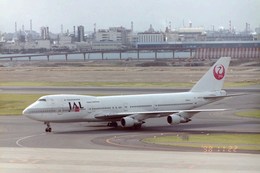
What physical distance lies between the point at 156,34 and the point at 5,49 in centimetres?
339

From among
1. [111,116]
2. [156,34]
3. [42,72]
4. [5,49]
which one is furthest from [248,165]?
[42,72]

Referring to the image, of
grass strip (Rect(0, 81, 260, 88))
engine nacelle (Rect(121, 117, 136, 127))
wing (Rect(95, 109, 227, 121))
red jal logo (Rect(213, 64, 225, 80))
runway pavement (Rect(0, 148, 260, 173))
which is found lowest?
engine nacelle (Rect(121, 117, 136, 127))

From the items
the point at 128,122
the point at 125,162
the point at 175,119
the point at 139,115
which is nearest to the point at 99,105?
the point at 128,122

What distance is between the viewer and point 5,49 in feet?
45.4

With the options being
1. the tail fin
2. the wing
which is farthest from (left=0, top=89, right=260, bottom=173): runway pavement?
the tail fin

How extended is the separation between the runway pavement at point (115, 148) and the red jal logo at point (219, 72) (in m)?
0.83

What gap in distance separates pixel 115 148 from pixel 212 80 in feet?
18.5

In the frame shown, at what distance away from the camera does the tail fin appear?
15680mm

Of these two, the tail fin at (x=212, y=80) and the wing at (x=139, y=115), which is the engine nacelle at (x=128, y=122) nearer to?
the wing at (x=139, y=115)

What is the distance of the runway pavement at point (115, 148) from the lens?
28.0ft

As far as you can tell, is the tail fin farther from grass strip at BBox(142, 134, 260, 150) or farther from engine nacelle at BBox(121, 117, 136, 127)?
grass strip at BBox(142, 134, 260, 150)

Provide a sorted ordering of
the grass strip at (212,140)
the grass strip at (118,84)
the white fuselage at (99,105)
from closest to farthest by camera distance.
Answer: the grass strip at (212,140) → the white fuselage at (99,105) → the grass strip at (118,84)

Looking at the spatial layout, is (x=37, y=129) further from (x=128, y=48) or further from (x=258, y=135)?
(x=258, y=135)

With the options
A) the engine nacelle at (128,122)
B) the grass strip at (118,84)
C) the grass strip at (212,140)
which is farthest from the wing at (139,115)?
the grass strip at (118,84)
